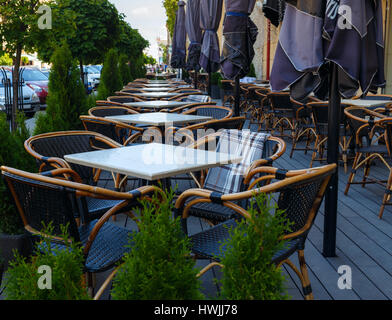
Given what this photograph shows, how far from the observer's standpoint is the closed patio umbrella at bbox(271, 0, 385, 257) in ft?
8.97

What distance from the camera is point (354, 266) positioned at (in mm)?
2961

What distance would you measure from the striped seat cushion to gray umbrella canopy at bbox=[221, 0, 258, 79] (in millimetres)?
1976

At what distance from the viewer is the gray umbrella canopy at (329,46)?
273cm

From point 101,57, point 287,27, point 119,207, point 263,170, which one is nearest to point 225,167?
point 263,170

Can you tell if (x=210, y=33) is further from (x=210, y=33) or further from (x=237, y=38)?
(x=237, y=38)

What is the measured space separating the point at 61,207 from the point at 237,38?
3.59m

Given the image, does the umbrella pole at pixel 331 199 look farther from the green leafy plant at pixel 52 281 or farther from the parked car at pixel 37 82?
the parked car at pixel 37 82

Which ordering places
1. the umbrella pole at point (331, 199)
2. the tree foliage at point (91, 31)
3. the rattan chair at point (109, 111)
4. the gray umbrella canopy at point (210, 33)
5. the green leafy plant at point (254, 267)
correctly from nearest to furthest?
1. the green leafy plant at point (254, 267)
2. the umbrella pole at point (331, 199)
3. the rattan chair at point (109, 111)
4. the gray umbrella canopy at point (210, 33)
5. the tree foliage at point (91, 31)

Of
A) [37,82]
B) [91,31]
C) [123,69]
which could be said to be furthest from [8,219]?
[37,82]

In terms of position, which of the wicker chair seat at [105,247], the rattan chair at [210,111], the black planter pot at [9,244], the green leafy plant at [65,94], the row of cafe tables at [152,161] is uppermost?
the green leafy plant at [65,94]

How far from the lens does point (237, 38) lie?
5.07 metres

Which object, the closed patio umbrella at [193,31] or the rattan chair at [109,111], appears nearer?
the rattan chair at [109,111]

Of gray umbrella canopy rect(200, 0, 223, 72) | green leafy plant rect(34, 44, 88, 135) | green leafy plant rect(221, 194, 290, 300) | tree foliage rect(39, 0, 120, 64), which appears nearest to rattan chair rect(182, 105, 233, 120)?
green leafy plant rect(34, 44, 88, 135)

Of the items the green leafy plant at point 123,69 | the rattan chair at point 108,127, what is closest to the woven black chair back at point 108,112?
the rattan chair at point 108,127
